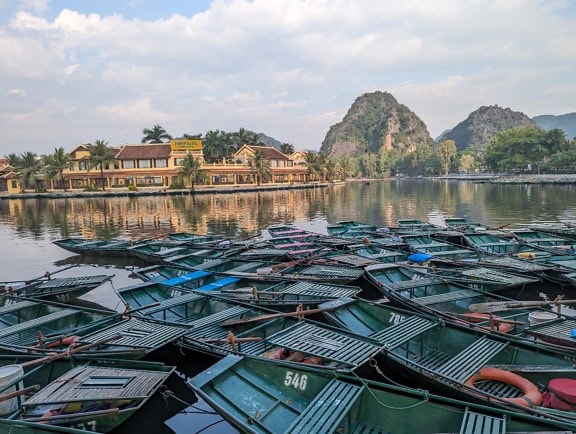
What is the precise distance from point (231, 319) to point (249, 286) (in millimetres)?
4235

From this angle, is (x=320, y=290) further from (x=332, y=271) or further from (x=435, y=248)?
(x=435, y=248)

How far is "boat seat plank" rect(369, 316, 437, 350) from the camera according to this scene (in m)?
9.39

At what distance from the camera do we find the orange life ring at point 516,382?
7.18 meters

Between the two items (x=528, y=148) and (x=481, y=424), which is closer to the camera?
(x=481, y=424)

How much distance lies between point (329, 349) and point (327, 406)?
183cm

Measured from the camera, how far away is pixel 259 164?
8981 cm

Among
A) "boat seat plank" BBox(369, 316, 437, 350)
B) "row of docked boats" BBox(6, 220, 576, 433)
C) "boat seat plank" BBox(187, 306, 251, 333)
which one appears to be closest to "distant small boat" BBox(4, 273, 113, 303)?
"row of docked boats" BBox(6, 220, 576, 433)

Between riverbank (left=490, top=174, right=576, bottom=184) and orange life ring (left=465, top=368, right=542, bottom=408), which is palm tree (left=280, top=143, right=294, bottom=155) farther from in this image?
orange life ring (left=465, top=368, right=542, bottom=408)

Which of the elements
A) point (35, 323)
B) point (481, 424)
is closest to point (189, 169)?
point (35, 323)

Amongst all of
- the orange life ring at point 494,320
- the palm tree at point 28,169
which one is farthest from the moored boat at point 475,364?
the palm tree at point 28,169

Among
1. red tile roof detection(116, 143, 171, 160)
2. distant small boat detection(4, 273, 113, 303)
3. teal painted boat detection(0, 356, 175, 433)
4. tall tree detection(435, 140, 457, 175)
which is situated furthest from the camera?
tall tree detection(435, 140, 457, 175)

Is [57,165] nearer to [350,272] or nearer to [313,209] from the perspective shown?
[313,209]

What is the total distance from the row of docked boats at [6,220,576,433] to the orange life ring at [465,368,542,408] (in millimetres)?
37

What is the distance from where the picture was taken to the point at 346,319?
11.6 m
